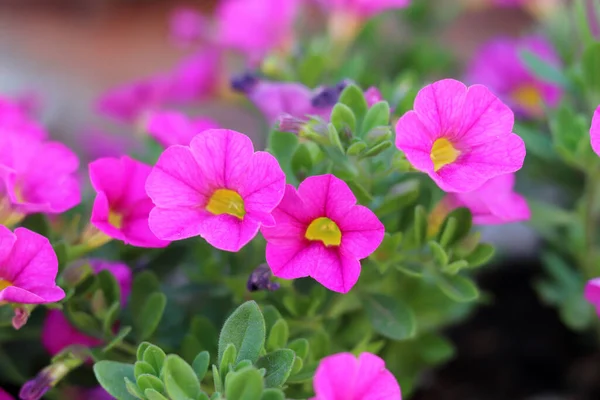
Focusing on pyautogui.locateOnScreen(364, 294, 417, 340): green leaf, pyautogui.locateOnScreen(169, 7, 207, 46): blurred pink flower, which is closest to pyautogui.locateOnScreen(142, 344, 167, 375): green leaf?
pyautogui.locateOnScreen(364, 294, 417, 340): green leaf

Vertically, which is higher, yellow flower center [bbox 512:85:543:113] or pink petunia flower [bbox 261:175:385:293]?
pink petunia flower [bbox 261:175:385:293]

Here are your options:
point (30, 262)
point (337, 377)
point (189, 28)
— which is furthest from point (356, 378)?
point (189, 28)

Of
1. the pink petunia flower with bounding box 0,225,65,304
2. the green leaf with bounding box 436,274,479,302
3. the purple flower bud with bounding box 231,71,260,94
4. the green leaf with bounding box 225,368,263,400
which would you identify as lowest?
the green leaf with bounding box 436,274,479,302

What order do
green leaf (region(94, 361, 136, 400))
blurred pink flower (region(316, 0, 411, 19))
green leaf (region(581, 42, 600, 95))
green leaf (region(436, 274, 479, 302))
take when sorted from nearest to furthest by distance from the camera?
green leaf (region(94, 361, 136, 400))
green leaf (region(436, 274, 479, 302))
green leaf (region(581, 42, 600, 95))
blurred pink flower (region(316, 0, 411, 19))

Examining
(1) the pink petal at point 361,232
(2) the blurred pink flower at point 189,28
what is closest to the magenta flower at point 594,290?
(1) the pink petal at point 361,232

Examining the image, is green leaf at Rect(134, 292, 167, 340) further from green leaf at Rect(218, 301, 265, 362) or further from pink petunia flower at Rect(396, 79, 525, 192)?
pink petunia flower at Rect(396, 79, 525, 192)

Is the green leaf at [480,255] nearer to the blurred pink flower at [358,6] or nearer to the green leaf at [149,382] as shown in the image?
the green leaf at [149,382]

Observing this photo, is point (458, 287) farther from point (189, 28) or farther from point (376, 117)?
point (189, 28)
